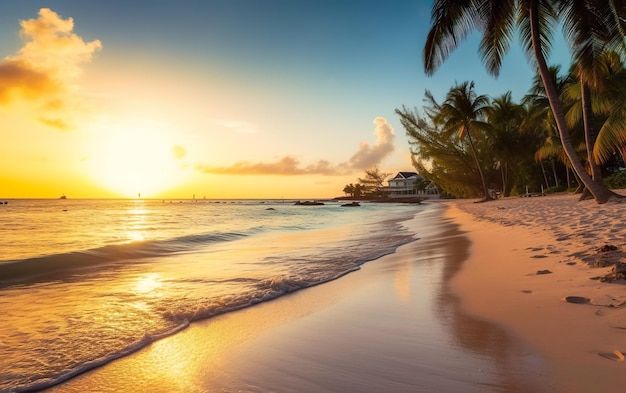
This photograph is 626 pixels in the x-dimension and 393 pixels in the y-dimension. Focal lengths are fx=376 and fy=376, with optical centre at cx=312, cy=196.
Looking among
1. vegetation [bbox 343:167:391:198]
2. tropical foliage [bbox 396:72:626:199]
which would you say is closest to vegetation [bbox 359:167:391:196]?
vegetation [bbox 343:167:391:198]

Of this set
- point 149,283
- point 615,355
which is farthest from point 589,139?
point 149,283

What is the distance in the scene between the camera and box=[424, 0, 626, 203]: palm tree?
12180mm

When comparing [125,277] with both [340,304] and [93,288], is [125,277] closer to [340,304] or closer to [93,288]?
[93,288]

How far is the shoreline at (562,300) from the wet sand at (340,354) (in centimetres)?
15

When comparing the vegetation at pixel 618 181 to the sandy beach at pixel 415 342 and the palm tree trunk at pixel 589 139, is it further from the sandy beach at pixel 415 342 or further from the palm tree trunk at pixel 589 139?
the sandy beach at pixel 415 342

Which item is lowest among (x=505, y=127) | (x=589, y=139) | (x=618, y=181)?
(x=618, y=181)

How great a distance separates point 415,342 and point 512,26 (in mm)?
14159

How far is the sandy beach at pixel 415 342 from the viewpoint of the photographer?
2.30m

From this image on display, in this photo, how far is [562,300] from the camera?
11.6ft

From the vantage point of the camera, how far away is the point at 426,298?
430cm

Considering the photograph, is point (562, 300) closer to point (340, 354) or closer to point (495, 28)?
point (340, 354)

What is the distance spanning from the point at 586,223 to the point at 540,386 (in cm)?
791

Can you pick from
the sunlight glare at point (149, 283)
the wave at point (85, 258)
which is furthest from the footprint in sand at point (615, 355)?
the wave at point (85, 258)

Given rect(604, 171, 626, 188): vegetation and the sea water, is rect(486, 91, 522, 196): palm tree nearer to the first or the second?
rect(604, 171, 626, 188): vegetation
